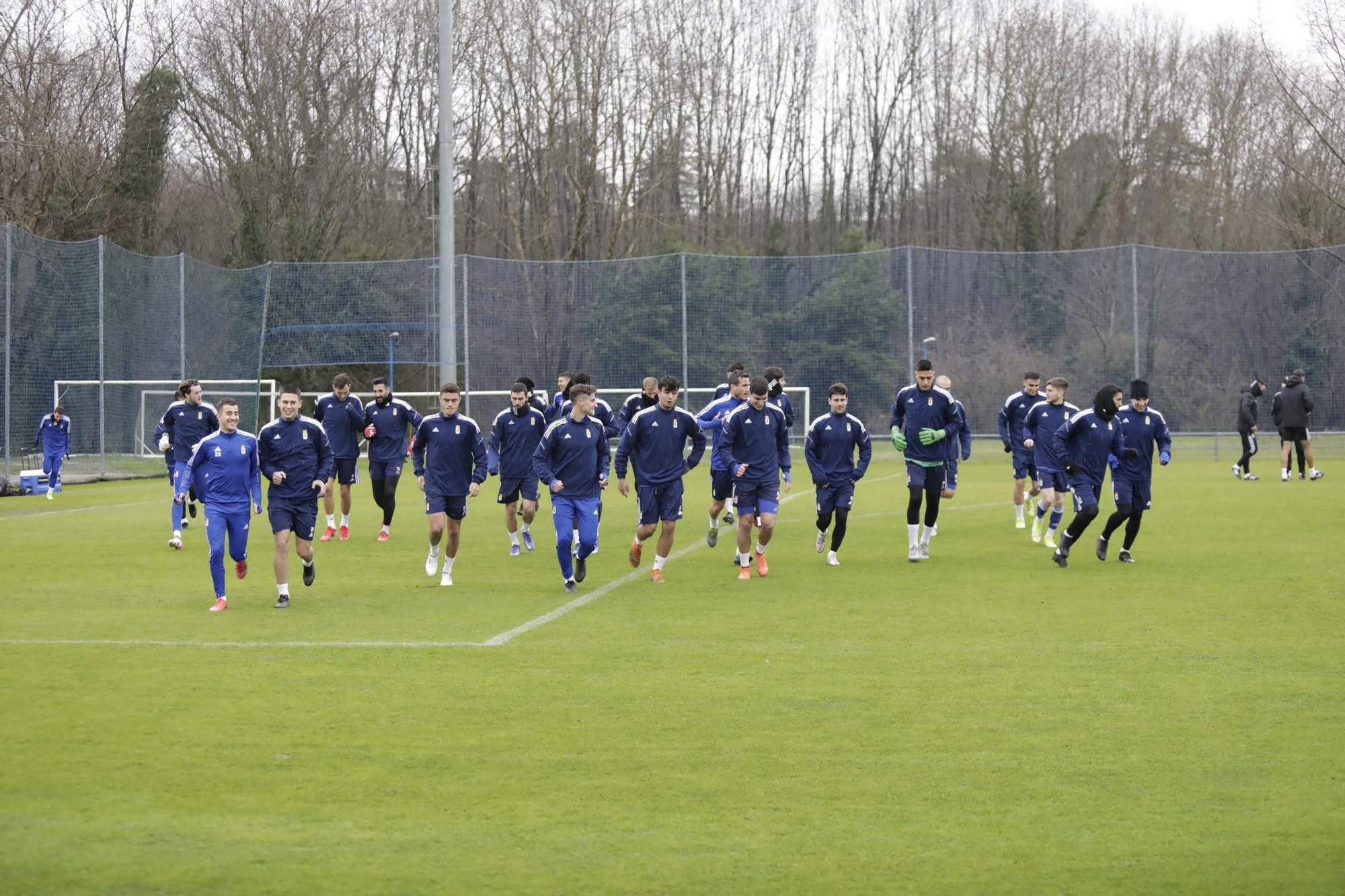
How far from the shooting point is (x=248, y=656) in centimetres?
991

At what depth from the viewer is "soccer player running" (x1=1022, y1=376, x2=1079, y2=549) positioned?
54.3 ft

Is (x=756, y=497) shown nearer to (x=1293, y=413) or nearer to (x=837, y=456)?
(x=837, y=456)

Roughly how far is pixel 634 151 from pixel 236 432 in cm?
4036

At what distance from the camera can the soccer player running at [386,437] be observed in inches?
690

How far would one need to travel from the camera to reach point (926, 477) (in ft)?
50.7

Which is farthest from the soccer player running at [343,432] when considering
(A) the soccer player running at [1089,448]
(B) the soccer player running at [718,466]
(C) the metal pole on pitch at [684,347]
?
(C) the metal pole on pitch at [684,347]

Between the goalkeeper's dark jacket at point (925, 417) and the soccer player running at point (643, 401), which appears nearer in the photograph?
the goalkeeper's dark jacket at point (925, 417)

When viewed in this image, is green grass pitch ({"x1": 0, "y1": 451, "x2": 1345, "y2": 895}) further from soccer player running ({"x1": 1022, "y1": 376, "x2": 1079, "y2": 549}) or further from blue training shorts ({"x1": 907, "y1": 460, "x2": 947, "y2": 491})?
soccer player running ({"x1": 1022, "y1": 376, "x2": 1079, "y2": 549})

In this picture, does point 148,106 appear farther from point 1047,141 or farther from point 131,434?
point 1047,141

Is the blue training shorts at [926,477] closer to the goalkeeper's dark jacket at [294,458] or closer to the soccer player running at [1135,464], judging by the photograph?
the soccer player running at [1135,464]

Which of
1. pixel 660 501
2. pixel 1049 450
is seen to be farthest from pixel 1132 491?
pixel 660 501

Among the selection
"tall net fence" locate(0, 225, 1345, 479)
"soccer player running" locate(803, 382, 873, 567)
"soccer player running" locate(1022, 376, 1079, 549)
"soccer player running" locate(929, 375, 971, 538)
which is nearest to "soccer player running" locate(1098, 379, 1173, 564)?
"soccer player running" locate(1022, 376, 1079, 549)

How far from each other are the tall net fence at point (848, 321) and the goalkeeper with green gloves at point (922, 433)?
64.3ft

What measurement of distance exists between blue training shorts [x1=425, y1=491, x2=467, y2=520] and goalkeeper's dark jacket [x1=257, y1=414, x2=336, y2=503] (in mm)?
1482
